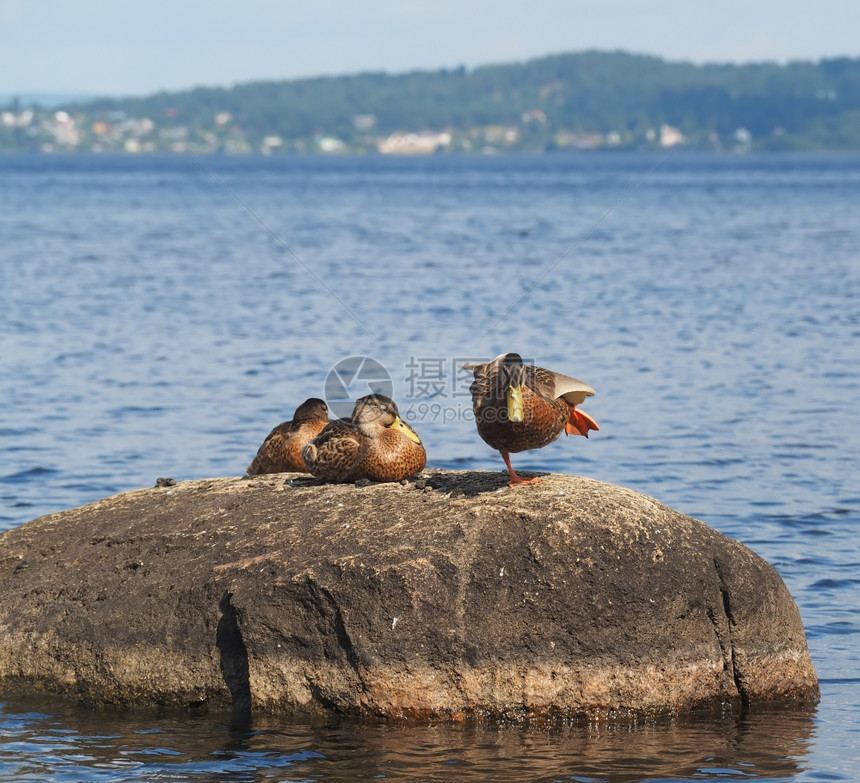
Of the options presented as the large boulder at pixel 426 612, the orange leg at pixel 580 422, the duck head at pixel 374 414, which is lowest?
the large boulder at pixel 426 612

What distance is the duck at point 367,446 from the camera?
28.5 ft

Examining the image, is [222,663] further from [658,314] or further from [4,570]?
[658,314]

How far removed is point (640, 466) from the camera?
1514cm

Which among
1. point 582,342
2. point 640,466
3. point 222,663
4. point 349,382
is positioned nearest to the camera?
point 222,663

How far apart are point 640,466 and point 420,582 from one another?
786 centimetres

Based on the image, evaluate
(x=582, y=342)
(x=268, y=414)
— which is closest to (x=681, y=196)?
(x=582, y=342)

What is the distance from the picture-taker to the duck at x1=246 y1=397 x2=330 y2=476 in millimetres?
9680

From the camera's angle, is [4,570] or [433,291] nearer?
[4,570]

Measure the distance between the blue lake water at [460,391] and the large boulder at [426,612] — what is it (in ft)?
0.75

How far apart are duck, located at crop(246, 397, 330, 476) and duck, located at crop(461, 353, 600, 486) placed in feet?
5.25

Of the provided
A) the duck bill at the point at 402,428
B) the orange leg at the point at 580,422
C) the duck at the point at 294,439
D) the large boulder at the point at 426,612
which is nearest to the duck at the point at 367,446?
the duck bill at the point at 402,428

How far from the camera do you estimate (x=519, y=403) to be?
8117 millimetres

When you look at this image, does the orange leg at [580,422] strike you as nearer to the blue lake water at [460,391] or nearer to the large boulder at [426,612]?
the large boulder at [426,612]

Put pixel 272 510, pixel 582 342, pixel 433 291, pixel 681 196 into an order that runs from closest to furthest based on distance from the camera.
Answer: pixel 272 510, pixel 582 342, pixel 433 291, pixel 681 196
